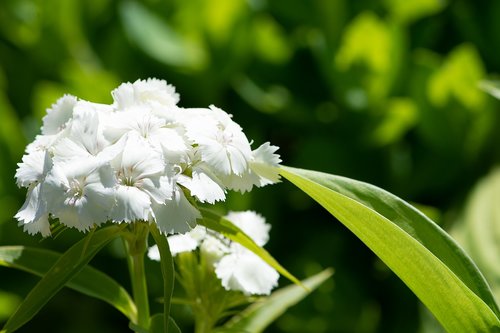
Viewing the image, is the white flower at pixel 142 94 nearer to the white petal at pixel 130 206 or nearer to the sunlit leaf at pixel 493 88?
the white petal at pixel 130 206

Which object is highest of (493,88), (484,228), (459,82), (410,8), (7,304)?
(410,8)

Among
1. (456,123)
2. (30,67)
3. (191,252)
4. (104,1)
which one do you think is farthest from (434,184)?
(191,252)

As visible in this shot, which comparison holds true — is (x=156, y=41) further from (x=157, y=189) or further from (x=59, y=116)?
(x=157, y=189)

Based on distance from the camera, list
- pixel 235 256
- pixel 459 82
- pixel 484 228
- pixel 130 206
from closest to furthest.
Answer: pixel 130 206, pixel 235 256, pixel 484 228, pixel 459 82

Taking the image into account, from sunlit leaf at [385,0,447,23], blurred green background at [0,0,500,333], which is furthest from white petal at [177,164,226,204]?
sunlit leaf at [385,0,447,23]

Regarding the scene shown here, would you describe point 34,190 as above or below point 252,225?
below

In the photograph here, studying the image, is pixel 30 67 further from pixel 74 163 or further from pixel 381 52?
pixel 74 163

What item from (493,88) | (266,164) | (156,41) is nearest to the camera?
(266,164)

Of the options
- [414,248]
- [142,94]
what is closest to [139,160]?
[142,94]

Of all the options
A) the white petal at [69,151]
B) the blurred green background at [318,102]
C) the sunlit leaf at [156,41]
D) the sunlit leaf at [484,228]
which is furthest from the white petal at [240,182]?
the sunlit leaf at [156,41]
